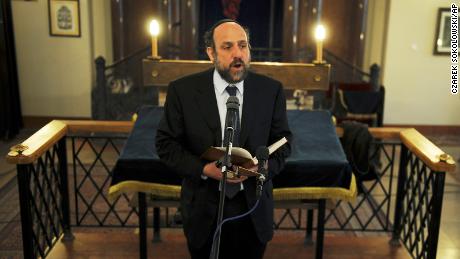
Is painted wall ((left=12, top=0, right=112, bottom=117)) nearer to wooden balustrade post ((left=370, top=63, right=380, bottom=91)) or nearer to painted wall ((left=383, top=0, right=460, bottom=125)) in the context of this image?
wooden balustrade post ((left=370, top=63, right=380, bottom=91))

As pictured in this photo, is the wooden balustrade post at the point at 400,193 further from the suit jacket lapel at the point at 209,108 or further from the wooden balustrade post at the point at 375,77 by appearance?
the wooden balustrade post at the point at 375,77

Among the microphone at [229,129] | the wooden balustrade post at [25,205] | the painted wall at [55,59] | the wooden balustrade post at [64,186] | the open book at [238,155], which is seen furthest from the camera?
the painted wall at [55,59]

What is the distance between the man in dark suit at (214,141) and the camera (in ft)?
8.87

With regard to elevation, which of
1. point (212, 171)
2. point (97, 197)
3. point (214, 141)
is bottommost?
point (97, 197)

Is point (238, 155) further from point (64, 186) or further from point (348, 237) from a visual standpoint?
point (348, 237)

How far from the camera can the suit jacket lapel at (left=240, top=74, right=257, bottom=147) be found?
2.71m

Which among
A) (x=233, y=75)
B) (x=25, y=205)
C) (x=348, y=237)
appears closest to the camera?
(x=233, y=75)

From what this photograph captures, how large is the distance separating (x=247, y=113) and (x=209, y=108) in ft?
0.64

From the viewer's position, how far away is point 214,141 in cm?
273

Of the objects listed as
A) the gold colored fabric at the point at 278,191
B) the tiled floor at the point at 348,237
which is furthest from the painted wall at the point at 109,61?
the gold colored fabric at the point at 278,191

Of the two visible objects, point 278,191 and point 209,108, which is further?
point 278,191

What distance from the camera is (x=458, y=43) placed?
927 cm

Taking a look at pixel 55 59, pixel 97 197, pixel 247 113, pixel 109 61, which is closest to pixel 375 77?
pixel 109 61

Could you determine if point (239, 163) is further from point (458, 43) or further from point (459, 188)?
point (458, 43)
